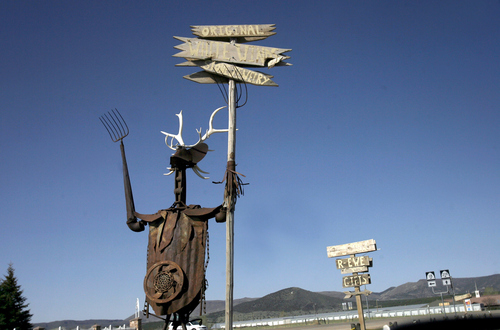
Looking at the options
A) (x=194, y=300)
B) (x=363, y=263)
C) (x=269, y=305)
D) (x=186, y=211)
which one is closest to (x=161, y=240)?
(x=186, y=211)

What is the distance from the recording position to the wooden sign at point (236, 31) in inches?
381

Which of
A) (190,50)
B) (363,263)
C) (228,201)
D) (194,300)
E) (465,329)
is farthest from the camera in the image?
(363,263)

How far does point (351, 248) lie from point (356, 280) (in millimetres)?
1045

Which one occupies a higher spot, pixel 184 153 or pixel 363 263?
pixel 184 153

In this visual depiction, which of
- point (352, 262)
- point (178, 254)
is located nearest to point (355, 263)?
point (352, 262)

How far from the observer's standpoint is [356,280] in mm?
13086

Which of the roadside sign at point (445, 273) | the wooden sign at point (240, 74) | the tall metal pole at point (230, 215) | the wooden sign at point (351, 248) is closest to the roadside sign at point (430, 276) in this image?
the roadside sign at point (445, 273)

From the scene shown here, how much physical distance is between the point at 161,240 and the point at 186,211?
81 centimetres

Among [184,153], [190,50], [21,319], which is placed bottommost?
[21,319]

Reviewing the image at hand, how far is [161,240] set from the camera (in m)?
8.63

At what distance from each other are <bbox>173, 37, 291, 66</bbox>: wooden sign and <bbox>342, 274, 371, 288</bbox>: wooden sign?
7.56 metres

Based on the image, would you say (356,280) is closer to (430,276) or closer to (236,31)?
(430,276)

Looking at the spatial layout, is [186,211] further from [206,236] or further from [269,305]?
[269,305]

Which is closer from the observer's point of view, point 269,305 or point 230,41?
point 230,41
